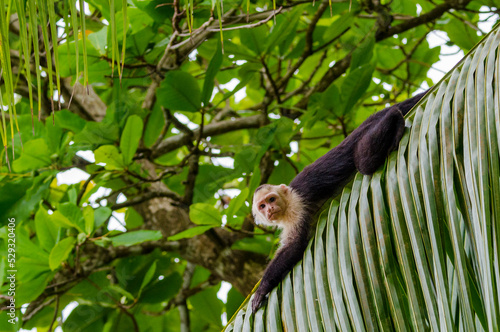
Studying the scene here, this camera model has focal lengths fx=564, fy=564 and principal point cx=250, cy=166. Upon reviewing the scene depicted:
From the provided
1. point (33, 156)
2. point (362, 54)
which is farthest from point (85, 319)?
point (362, 54)

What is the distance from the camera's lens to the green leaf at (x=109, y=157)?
3184 mm

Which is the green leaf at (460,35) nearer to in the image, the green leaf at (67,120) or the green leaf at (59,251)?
the green leaf at (67,120)

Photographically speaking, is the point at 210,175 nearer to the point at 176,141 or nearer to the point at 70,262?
the point at 176,141

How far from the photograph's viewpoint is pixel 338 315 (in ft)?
4.71

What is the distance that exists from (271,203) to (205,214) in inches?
13.7

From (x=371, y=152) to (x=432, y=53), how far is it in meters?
2.57

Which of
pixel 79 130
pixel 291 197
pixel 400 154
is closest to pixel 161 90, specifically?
pixel 79 130

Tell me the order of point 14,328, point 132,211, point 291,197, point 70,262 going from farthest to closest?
point 132,211, point 70,262, point 14,328, point 291,197

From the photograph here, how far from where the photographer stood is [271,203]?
2.93m

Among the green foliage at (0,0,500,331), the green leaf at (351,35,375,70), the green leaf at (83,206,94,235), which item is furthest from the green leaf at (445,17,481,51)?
the green leaf at (83,206,94,235)

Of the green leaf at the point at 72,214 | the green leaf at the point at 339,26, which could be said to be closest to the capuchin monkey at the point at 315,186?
the green leaf at the point at 72,214

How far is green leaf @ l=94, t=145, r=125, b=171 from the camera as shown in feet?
10.4

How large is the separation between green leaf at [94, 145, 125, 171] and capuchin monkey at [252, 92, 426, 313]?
834 millimetres

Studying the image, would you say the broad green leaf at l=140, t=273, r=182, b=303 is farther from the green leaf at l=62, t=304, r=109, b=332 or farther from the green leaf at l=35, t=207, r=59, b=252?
the green leaf at l=35, t=207, r=59, b=252
